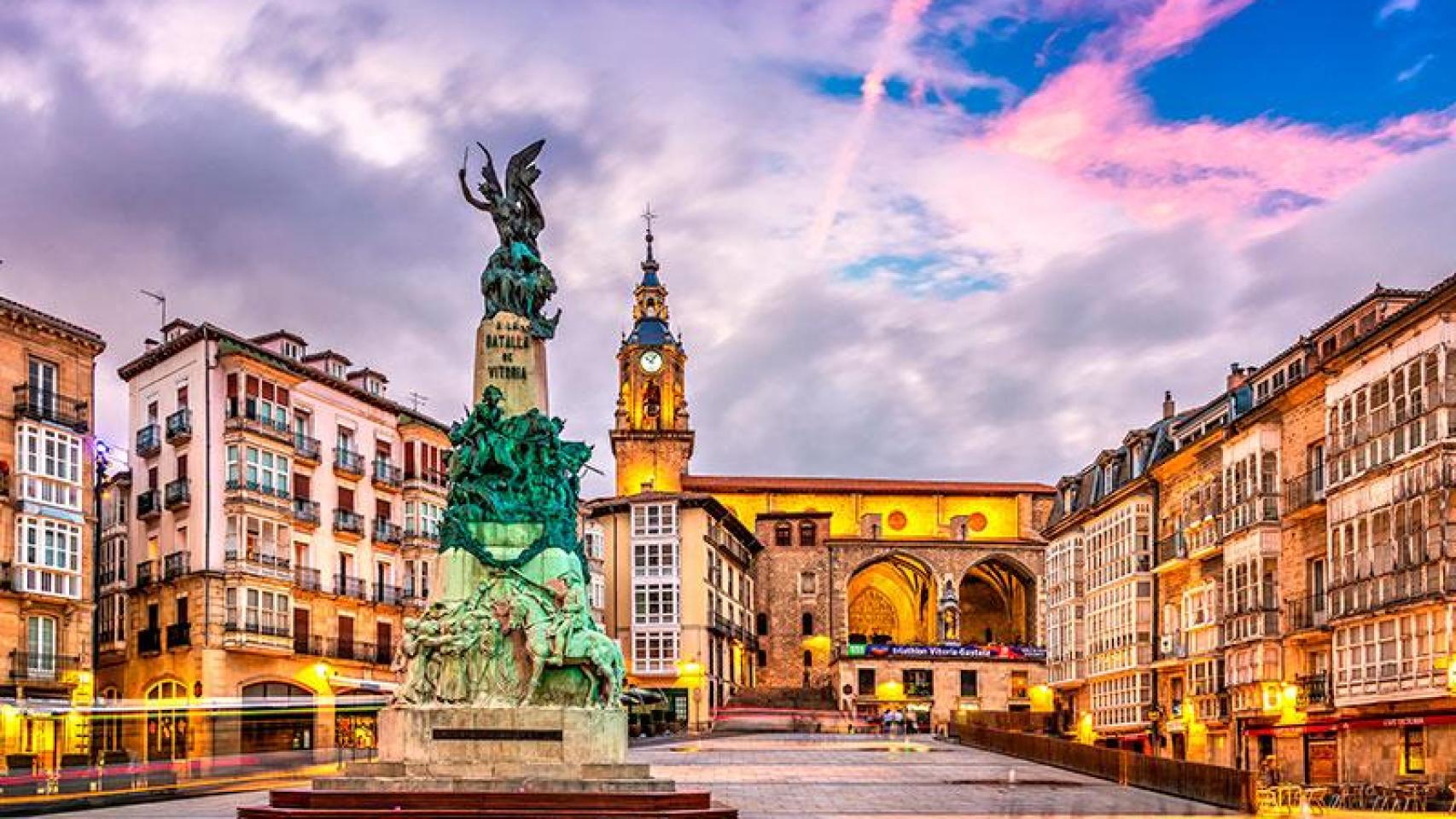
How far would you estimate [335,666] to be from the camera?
69500mm

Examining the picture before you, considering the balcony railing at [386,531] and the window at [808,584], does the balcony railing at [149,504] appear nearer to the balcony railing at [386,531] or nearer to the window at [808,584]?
the balcony railing at [386,531]

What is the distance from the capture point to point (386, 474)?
7531 cm

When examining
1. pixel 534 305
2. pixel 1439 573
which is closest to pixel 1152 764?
pixel 1439 573

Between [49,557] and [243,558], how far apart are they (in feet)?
26.0

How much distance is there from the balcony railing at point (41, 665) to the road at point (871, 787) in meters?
16.6

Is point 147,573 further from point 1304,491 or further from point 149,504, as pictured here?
point 1304,491

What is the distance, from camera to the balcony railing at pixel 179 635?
6381 cm

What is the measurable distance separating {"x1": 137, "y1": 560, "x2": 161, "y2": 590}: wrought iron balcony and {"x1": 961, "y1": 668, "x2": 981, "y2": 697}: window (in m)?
55.8

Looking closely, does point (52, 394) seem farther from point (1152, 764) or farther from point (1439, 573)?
point (1439, 573)

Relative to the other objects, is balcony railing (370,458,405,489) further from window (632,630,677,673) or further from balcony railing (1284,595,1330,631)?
balcony railing (1284,595,1330,631)

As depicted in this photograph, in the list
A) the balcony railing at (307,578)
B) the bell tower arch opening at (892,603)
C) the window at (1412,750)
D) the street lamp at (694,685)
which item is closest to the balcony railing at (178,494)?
the balcony railing at (307,578)

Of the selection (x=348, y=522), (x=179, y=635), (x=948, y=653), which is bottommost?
(x=948, y=653)

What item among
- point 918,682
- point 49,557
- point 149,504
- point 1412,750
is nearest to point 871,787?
point 1412,750

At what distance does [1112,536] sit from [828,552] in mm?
48663
